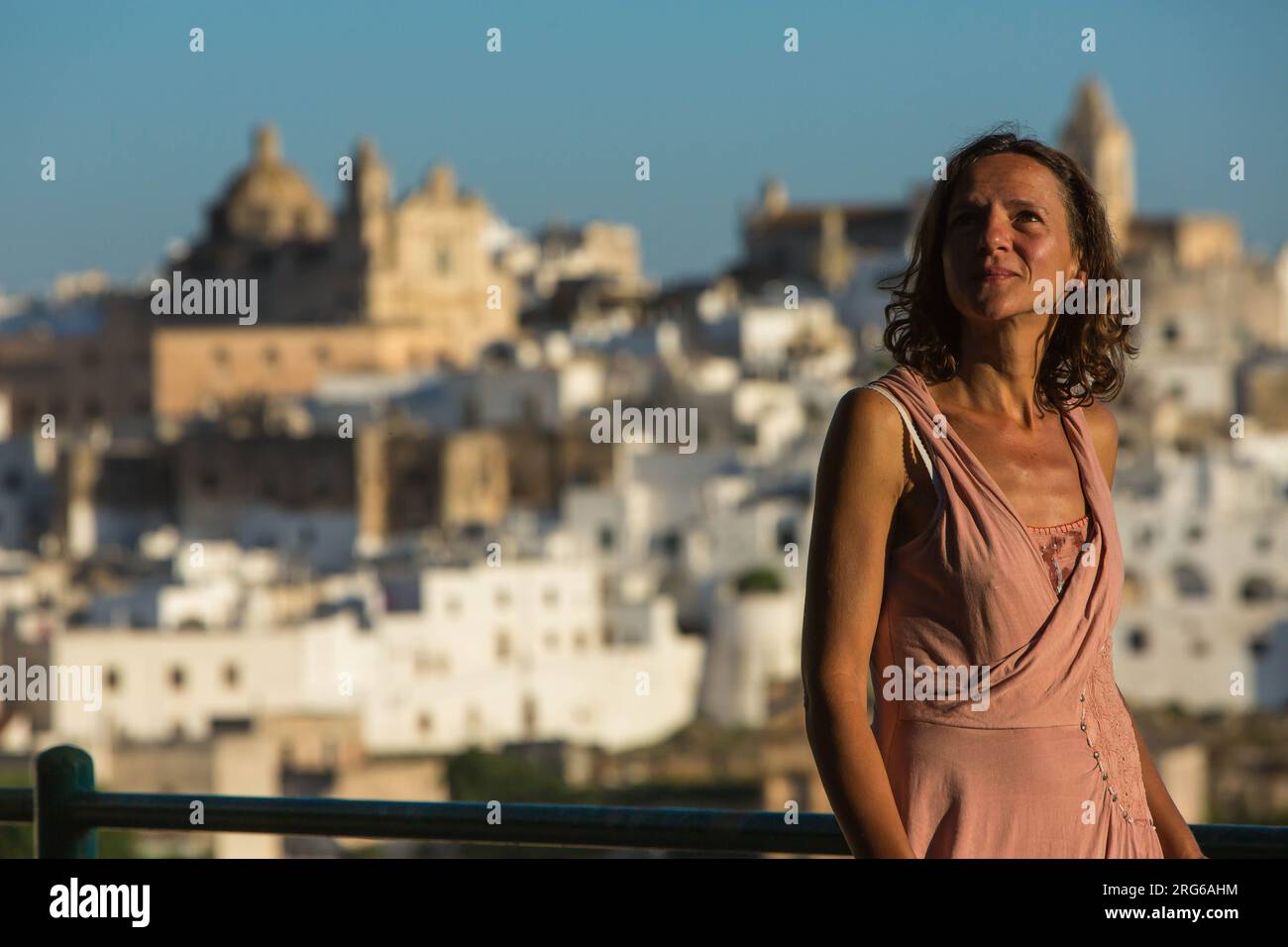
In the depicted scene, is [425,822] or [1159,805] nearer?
[1159,805]

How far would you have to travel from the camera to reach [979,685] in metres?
2.97

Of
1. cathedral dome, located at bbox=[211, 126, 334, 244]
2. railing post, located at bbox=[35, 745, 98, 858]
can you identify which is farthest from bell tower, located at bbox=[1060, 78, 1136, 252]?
railing post, located at bbox=[35, 745, 98, 858]

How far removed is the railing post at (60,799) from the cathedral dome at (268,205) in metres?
53.9

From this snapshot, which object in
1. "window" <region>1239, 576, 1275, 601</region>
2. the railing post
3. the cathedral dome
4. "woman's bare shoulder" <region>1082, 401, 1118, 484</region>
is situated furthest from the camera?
the cathedral dome

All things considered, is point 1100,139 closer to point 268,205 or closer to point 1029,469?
point 268,205

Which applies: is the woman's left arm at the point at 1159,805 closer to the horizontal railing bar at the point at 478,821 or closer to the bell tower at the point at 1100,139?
the horizontal railing bar at the point at 478,821

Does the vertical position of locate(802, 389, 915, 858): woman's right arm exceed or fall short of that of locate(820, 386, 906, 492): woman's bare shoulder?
it falls short

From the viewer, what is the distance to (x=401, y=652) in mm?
30594

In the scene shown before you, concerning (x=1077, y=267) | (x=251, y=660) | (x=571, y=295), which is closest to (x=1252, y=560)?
(x=251, y=660)

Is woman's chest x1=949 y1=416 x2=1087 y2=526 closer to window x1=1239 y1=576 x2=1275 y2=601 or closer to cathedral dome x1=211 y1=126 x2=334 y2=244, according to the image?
window x1=1239 y1=576 x2=1275 y2=601

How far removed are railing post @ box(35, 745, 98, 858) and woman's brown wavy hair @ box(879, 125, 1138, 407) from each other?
1.27 m

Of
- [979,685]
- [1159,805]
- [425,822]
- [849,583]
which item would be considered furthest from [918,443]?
[425,822]

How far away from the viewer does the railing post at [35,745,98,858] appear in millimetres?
3586

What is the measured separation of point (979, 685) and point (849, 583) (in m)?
0.19
